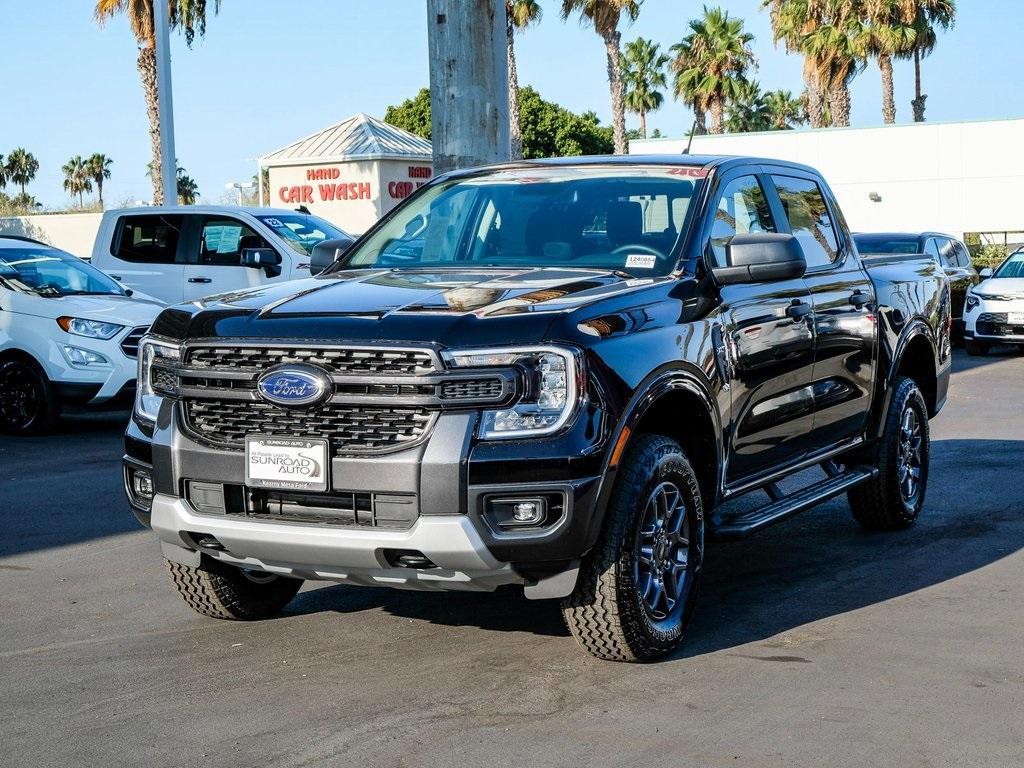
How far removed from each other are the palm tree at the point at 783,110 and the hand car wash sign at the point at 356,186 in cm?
5318

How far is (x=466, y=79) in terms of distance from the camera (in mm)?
12812

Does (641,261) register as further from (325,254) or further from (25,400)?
(25,400)

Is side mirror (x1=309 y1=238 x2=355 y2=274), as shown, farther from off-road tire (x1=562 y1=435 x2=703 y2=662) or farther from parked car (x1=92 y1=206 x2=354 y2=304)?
parked car (x1=92 y1=206 x2=354 y2=304)

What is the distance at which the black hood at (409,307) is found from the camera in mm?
4616

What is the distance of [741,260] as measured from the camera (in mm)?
5531

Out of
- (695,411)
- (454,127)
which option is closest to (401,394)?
(695,411)

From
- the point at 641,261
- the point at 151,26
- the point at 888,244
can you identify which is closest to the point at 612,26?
the point at 151,26

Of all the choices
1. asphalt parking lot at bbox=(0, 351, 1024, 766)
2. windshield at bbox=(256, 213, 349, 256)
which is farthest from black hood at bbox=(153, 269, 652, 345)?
windshield at bbox=(256, 213, 349, 256)

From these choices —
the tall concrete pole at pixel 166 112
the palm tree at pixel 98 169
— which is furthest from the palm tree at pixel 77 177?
the tall concrete pole at pixel 166 112

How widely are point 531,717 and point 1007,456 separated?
6.64m

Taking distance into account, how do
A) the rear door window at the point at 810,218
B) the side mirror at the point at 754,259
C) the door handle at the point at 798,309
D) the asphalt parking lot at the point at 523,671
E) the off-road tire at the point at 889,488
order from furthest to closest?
1. the off-road tire at the point at 889,488
2. the rear door window at the point at 810,218
3. the door handle at the point at 798,309
4. the side mirror at the point at 754,259
5. the asphalt parking lot at the point at 523,671

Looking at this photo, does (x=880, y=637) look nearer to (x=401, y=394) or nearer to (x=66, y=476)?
(x=401, y=394)

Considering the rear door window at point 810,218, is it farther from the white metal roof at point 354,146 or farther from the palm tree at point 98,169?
the palm tree at point 98,169

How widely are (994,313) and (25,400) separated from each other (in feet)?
44.5
